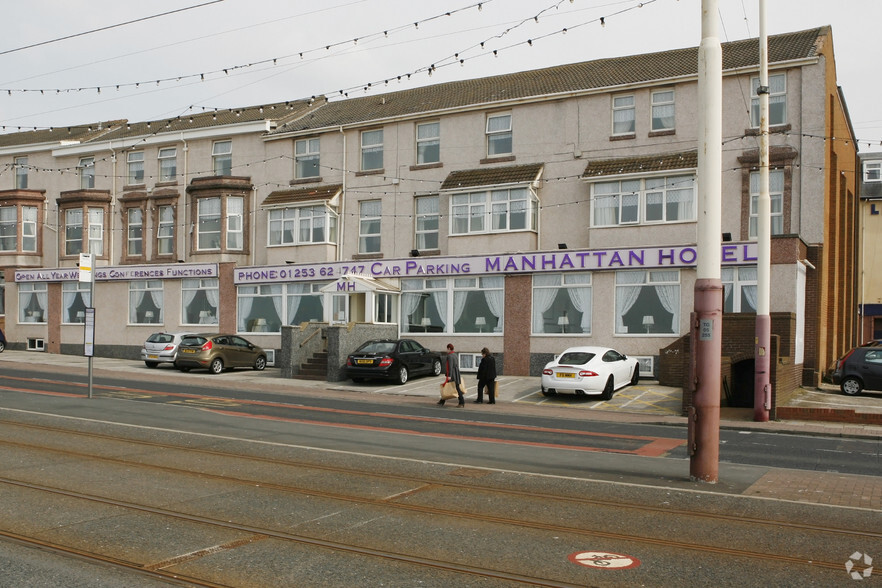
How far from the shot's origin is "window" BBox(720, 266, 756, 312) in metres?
26.8

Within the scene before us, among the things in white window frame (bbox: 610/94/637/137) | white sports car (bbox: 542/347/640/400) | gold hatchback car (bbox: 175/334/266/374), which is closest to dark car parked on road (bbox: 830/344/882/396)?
white sports car (bbox: 542/347/640/400)

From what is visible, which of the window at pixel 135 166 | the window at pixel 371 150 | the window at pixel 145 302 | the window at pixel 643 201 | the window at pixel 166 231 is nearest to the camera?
the window at pixel 643 201

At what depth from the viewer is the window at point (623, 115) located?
30.4 meters

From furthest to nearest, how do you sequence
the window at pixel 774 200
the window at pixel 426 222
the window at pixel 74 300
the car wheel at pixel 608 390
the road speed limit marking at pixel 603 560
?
the window at pixel 74 300
the window at pixel 426 222
the window at pixel 774 200
the car wheel at pixel 608 390
the road speed limit marking at pixel 603 560

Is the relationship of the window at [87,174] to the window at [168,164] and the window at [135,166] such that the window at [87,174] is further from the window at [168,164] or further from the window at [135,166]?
the window at [168,164]

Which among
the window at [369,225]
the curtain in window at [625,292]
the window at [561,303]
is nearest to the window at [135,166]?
the window at [369,225]

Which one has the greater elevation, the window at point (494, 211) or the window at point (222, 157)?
the window at point (222, 157)

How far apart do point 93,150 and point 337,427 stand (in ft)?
102

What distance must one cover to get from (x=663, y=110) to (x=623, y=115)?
1474mm

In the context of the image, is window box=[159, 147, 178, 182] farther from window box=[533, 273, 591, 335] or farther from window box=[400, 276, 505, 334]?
window box=[533, 273, 591, 335]

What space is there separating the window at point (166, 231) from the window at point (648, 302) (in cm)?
2206

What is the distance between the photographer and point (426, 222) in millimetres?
34062

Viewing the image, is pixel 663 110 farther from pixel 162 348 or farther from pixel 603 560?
pixel 603 560

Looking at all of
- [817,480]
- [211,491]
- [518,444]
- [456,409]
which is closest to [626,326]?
[456,409]
